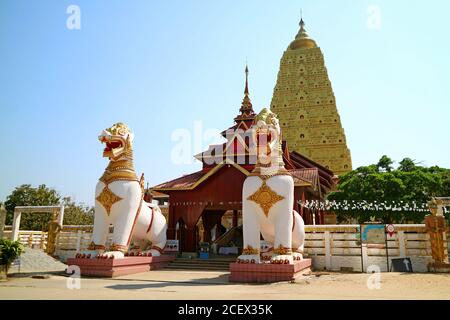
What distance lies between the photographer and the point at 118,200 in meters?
8.84

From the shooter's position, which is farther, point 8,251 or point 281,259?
point 8,251

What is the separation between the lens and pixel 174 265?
1139cm

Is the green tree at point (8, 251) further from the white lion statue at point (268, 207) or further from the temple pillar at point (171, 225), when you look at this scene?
the temple pillar at point (171, 225)

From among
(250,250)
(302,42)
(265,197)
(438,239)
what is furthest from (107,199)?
(302,42)

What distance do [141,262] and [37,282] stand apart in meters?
2.87

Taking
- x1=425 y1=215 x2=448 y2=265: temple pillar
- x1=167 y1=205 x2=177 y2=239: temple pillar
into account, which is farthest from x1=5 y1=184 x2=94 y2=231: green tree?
x1=425 y1=215 x2=448 y2=265: temple pillar

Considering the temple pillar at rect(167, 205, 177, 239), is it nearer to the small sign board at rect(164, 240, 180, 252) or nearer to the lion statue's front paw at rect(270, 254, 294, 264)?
the small sign board at rect(164, 240, 180, 252)

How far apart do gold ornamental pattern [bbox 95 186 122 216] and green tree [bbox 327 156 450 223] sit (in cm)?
1586

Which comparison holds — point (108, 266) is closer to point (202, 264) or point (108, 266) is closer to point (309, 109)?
point (202, 264)

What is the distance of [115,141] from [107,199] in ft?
5.25

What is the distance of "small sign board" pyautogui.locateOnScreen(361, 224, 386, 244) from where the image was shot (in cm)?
1055
